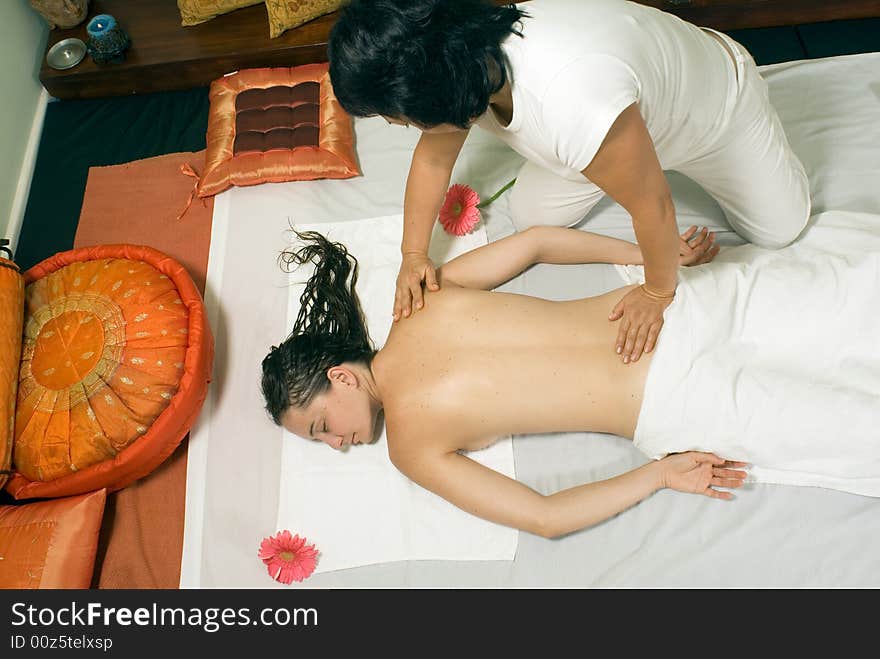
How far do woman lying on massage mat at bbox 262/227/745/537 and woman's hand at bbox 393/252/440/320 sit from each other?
1.2 inches

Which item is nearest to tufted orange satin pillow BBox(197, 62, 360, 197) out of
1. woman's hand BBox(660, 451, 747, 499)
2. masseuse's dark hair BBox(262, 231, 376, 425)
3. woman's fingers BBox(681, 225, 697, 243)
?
masseuse's dark hair BBox(262, 231, 376, 425)

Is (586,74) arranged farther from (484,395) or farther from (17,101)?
(17,101)

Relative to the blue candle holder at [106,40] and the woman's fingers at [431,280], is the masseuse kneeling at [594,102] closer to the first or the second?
the woman's fingers at [431,280]

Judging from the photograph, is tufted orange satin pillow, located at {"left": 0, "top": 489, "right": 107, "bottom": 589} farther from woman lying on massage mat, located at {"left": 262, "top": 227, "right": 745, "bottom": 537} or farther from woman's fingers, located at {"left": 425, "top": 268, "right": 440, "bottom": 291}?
woman's fingers, located at {"left": 425, "top": 268, "right": 440, "bottom": 291}

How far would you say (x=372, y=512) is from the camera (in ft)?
5.88

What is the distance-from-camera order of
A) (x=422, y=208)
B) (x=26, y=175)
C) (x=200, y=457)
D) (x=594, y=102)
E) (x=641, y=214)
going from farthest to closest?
(x=26, y=175) < (x=200, y=457) < (x=422, y=208) < (x=641, y=214) < (x=594, y=102)

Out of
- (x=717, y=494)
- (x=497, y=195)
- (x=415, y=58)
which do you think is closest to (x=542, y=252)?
(x=497, y=195)

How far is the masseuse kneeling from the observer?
3.52ft

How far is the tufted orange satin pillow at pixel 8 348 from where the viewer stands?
1.78m

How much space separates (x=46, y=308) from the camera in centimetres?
194

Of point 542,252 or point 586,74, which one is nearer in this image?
point 586,74

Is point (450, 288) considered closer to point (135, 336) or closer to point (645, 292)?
point (645, 292)

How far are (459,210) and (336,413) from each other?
711 mm

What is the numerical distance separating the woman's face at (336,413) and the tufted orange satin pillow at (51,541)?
0.53m
